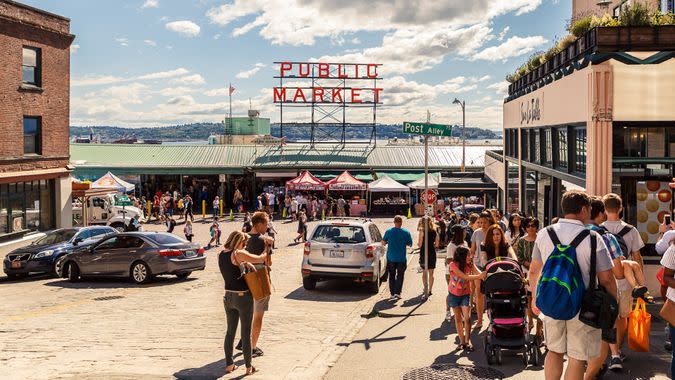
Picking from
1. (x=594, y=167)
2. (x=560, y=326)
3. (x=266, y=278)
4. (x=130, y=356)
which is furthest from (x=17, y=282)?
(x=560, y=326)

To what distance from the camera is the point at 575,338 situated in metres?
5.82

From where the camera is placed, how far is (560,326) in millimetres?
5891

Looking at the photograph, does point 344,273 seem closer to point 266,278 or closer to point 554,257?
A: point 266,278

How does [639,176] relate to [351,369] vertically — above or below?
above

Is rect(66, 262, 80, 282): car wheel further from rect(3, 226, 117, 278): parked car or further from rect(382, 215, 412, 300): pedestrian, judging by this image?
rect(382, 215, 412, 300): pedestrian

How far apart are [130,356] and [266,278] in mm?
2400

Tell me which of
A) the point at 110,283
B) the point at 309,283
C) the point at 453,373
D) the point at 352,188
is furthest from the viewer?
Result: the point at 352,188

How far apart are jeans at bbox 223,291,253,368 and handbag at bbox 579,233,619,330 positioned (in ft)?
13.8

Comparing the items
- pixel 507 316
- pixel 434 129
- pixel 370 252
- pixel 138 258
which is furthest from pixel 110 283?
pixel 507 316

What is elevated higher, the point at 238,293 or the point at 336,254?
the point at 238,293

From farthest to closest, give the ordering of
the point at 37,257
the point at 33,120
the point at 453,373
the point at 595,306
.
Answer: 1. the point at 33,120
2. the point at 37,257
3. the point at 453,373
4. the point at 595,306

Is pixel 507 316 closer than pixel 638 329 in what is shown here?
No

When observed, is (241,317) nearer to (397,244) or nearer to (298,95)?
(397,244)

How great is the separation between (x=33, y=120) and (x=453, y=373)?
28.1m
